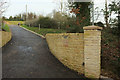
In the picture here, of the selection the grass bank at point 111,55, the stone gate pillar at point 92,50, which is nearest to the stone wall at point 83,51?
the stone gate pillar at point 92,50

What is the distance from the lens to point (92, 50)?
3871 millimetres

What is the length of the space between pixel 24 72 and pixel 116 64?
13.8ft

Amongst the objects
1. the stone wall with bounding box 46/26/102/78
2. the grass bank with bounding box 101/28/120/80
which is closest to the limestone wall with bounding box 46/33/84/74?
the stone wall with bounding box 46/26/102/78

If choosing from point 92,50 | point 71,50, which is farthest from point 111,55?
point 71,50

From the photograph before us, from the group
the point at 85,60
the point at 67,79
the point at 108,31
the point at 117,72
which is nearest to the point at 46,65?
the point at 67,79

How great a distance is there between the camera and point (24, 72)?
13.6 feet

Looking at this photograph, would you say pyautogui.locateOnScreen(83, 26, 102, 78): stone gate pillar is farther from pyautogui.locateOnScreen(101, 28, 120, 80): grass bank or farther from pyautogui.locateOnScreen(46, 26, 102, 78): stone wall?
pyautogui.locateOnScreen(101, 28, 120, 80): grass bank

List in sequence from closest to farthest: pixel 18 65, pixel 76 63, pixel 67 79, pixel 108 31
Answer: pixel 67 79, pixel 76 63, pixel 18 65, pixel 108 31

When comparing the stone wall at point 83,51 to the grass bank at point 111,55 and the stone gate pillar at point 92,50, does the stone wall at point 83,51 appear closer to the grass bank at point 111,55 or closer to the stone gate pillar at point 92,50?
the stone gate pillar at point 92,50

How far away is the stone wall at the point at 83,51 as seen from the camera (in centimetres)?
383

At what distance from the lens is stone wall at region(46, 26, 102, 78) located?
12.6 ft

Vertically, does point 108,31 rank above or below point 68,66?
above

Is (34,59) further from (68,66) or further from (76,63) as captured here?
(76,63)

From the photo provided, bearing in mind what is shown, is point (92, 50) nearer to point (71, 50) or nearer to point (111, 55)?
point (71, 50)
